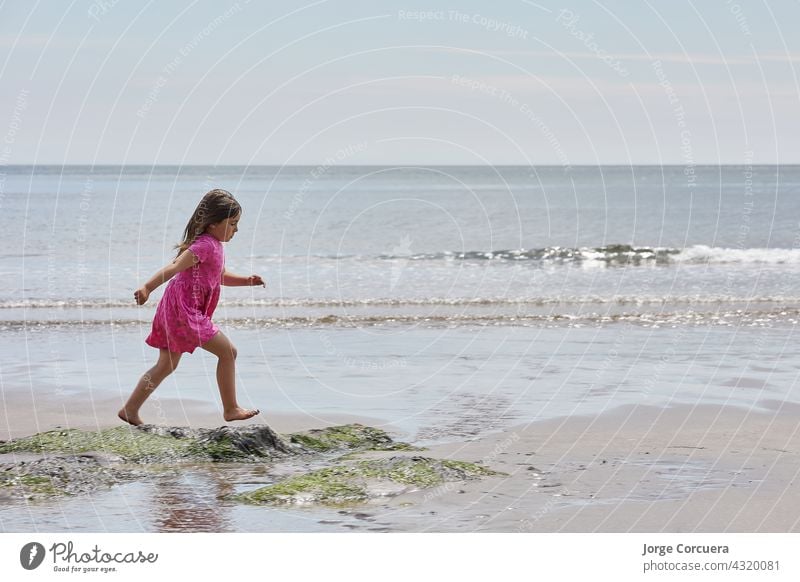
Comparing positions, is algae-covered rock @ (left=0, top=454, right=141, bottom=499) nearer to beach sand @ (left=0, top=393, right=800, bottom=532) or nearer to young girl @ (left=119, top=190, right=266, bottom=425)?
young girl @ (left=119, top=190, right=266, bottom=425)

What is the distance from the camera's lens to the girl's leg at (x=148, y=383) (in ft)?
26.3

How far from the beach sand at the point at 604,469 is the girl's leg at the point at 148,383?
0.68 meters

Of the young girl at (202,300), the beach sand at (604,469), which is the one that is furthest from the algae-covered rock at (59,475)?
the beach sand at (604,469)

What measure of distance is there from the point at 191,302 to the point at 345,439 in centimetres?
155

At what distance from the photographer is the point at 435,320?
52.5 feet

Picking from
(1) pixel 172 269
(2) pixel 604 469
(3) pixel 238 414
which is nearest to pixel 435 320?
(3) pixel 238 414

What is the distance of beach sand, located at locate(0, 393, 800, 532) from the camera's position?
5844mm

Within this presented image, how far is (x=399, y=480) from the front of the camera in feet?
21.4

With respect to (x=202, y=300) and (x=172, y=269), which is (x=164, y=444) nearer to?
(x=202, y=300)

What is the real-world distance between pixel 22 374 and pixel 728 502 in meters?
8.01

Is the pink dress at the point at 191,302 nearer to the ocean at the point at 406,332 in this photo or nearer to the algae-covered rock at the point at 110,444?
the algae-covered rock at the point at 110,444

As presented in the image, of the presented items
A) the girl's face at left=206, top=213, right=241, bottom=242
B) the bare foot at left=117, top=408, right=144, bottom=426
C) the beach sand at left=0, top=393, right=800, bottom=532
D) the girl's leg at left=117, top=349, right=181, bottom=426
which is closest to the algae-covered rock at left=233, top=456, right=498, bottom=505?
the beach sand at left=0, top=393, right=800, bottom=532
